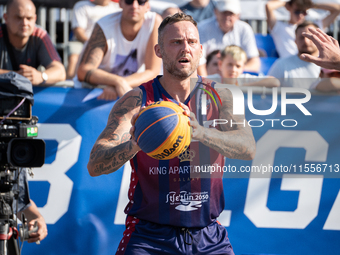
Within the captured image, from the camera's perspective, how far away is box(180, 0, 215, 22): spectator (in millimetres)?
6684

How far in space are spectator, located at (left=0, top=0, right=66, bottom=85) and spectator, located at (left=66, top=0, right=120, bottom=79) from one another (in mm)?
1473

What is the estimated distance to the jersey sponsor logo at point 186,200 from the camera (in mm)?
2980

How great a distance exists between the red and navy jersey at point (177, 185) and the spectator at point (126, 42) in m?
1.64

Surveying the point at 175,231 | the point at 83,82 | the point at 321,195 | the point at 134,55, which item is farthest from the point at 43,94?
the point at 321,195

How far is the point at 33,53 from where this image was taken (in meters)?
4.86

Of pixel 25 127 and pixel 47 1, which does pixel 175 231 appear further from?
pixel 47 1

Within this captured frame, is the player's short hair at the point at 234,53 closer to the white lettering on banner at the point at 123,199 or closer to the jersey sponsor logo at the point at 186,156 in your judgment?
the white lettering on banner at the point at 123,199

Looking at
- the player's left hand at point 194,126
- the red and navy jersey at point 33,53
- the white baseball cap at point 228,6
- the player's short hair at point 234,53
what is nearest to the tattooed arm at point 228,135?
the player's left hand at point 194,126

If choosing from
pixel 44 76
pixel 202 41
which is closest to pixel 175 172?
pixel 44 76

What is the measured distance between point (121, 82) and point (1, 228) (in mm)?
1897

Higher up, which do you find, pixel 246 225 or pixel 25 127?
pixel 25 127

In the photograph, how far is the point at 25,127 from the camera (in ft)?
10.3

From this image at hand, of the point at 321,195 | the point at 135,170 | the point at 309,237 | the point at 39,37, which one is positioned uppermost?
the point at 39,37

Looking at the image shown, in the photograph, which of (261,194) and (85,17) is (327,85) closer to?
(261,194)
